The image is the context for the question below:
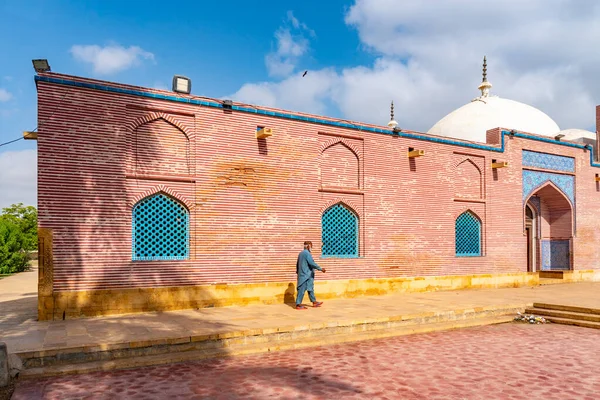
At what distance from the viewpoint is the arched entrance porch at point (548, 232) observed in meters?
16.4

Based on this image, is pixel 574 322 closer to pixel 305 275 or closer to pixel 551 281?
pixel 305 275

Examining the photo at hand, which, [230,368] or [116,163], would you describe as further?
[116,163]

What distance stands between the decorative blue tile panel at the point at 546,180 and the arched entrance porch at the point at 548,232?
41cm

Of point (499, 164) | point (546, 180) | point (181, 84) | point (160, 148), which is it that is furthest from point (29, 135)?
point (546, 180)

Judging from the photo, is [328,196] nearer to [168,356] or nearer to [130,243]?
[130,243]

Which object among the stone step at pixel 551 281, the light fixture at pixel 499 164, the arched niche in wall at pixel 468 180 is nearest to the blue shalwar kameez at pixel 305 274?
the arched niche in wall at pixel 468 180

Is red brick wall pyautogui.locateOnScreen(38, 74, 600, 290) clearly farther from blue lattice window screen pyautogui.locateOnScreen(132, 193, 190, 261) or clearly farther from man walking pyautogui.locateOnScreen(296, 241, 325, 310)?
man walking pyautogui.locateOnScreen(296, 241, 325, 310)

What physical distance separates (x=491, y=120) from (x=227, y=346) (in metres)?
14.4

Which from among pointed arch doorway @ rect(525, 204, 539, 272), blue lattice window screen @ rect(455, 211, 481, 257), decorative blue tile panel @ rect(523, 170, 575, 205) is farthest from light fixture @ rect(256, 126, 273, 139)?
pointed arch doorway @ rect(525, 204, 539, 272)

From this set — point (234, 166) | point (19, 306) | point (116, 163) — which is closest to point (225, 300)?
point (234, 166)

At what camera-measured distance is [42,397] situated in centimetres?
495

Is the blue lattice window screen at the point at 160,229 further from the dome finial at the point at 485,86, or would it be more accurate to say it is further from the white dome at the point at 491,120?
the dome finial at the point at 485,86

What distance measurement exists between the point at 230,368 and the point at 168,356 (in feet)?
2.98

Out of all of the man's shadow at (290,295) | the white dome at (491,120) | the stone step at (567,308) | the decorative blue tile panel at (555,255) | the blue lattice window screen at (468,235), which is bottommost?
the stone step at (567,308)
